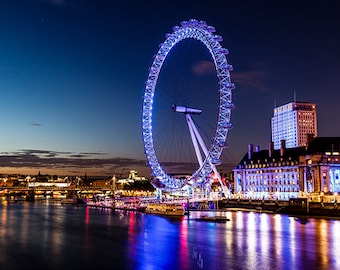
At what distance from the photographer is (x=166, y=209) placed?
2162 inches

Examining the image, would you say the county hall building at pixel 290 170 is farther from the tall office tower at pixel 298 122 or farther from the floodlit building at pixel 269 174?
the tall office tower at pixel 298 122

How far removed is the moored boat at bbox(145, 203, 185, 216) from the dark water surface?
983 cm

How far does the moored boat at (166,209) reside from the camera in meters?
53.1

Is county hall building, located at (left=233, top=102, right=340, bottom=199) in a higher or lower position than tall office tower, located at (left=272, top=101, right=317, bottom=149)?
lower

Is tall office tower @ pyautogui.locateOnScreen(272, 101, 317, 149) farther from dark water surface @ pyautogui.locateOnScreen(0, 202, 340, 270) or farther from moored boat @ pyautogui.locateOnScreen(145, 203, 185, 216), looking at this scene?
dark water surface @ pyautogui.locateOnScreen(0, 202, 340, 270)

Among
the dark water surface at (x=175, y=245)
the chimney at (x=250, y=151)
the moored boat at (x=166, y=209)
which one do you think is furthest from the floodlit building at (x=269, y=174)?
the dark water surface at (x=175, y=245)

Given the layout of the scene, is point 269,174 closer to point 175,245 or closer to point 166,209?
point 166,209

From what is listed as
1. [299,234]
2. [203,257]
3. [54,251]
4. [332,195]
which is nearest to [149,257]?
[203,257]

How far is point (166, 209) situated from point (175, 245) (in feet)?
82.5

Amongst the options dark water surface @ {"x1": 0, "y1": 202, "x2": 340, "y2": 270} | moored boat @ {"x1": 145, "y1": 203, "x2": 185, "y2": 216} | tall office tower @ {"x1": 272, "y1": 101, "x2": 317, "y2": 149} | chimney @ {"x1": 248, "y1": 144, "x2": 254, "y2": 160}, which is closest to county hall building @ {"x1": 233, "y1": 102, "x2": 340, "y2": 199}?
chimney @ {"x1": 248, "y1": 144, "x2": 254, "y2": 160}

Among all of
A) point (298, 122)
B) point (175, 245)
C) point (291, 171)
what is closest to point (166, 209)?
point (291, 171)

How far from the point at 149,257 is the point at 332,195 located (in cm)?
3782

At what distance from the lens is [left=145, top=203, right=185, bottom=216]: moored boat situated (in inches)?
2092

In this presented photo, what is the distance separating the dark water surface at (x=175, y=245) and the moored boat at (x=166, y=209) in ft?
32.3
